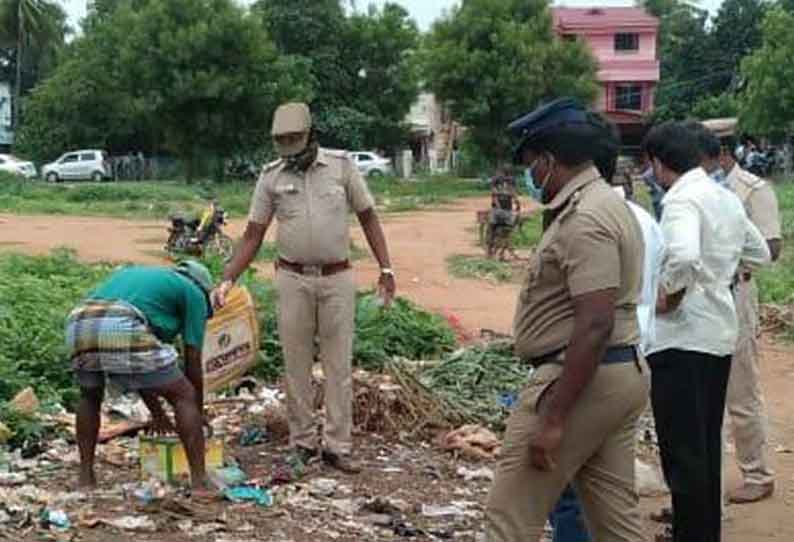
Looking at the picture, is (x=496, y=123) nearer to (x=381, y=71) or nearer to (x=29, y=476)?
(x=381, y=71)

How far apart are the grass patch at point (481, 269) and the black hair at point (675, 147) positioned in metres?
13.0

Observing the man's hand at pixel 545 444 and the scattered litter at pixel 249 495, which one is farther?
the scattered litter at pixel 249 495

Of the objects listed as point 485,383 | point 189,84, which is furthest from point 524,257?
point 189,84

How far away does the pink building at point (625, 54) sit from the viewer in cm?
6631

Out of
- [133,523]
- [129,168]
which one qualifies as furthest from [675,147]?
[129,168]

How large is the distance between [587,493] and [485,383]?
182 inches

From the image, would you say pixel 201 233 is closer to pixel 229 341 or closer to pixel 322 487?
pixel 229 341

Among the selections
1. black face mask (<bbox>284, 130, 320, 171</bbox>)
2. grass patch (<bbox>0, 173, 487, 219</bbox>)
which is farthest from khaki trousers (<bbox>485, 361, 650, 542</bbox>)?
grass patch (<bbox>0, 173, 487, 219</bbox>)

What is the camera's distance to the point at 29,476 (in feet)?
20.7

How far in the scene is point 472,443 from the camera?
7422mm

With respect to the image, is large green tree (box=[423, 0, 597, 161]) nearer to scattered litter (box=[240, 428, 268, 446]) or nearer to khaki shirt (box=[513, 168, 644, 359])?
scattered litter (box=[240, 428, 268, 446])

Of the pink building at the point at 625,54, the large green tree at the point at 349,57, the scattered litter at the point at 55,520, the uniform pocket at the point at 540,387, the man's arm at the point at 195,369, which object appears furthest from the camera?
the pink building at the point at 625,54

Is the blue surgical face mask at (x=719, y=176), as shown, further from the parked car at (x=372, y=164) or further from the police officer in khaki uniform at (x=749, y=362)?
the parked car at (x=372, y=164)

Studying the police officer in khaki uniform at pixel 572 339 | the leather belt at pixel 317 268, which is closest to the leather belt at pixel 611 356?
the police officer in khaki uniform at pixel 572 339
